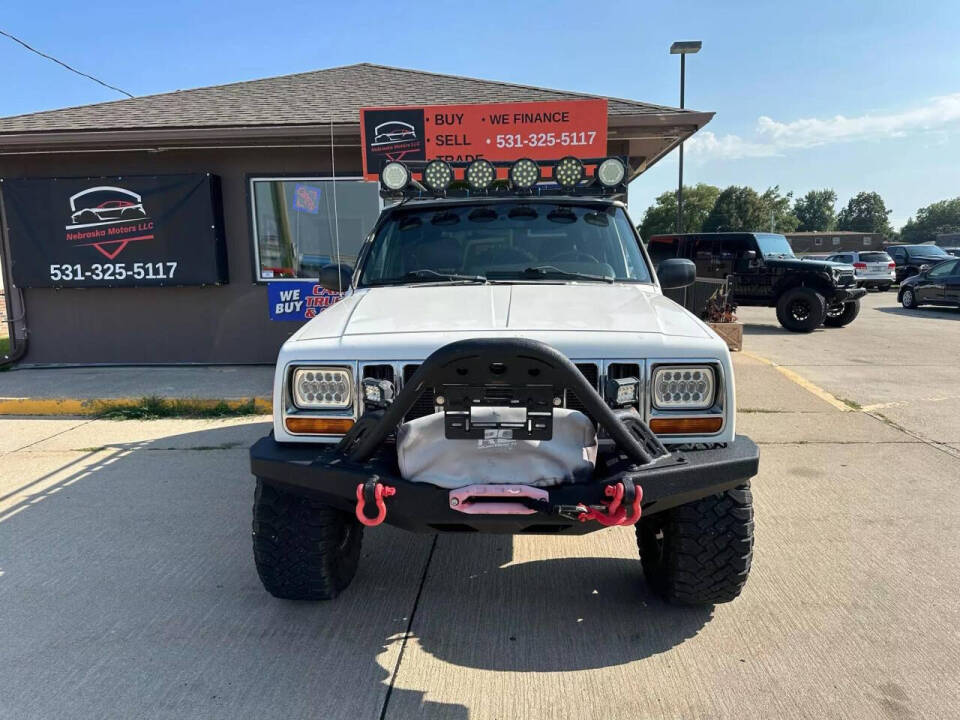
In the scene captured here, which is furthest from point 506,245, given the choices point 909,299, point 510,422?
point 909,299

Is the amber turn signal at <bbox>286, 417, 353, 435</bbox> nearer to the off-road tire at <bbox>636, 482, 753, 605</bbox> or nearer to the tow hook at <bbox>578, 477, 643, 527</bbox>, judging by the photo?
the tow hook at <bbox>578, 477, 643, 527</bbox>

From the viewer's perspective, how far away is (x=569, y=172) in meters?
4.22

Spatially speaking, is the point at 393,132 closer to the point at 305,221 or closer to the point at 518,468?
the point at 305,221

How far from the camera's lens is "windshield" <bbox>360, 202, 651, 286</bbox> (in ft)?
12.6

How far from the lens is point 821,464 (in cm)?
511

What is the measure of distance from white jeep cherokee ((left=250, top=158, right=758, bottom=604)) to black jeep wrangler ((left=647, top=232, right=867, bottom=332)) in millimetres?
10115

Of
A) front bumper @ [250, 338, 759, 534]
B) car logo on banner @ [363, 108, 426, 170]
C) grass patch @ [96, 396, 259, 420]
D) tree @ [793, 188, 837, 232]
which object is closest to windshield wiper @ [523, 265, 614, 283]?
front bumper @ [250, 338, 759, 534]

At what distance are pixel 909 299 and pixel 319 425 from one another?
19.7 metres

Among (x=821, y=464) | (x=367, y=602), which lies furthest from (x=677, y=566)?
(x=821, y=464)

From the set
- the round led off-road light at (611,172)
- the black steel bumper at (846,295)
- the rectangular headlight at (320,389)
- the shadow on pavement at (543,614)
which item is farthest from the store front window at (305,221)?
the black steel bumper at (846,295)

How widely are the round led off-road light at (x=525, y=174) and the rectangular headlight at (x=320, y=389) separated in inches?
79.0

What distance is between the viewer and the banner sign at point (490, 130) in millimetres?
7574

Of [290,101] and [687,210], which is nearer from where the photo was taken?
[290,101]

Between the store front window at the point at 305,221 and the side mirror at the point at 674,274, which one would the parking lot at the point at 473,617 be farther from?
the store front window at the point at 305,221
